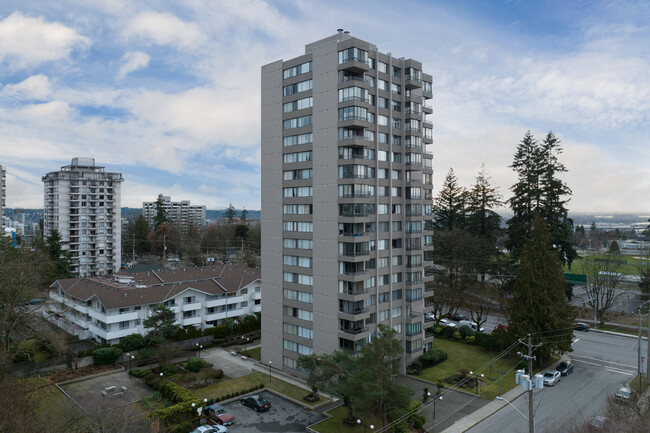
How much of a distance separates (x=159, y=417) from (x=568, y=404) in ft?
119

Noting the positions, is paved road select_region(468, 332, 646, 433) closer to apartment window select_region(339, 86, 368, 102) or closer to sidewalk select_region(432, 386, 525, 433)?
sidewalk select_region(432, 386, 525, 433)

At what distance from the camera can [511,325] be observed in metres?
50.3

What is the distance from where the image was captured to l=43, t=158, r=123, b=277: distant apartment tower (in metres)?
102

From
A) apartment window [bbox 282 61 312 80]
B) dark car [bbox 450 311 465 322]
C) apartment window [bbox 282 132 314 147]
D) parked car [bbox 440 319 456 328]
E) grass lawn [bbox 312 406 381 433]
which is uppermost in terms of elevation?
apartment window [bbox 282 61 312 80]

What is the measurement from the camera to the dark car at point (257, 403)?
38719 mm

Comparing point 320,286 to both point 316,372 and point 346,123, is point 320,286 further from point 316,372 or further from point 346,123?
point 346,123

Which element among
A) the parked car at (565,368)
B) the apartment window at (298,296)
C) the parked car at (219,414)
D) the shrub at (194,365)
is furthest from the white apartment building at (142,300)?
the parked car at (565,368)

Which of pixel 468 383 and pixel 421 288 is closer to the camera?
pixel 468 383

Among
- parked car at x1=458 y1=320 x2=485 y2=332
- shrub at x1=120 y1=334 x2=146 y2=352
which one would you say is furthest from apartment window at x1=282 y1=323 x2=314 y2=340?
parked car at x1=458 y1=320 x2=485 y2=332

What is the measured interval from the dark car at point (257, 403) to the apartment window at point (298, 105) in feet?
97.5

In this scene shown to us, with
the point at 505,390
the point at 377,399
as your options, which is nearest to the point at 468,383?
the point at 505,390

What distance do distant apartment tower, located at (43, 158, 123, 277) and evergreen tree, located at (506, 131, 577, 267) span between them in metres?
92.3

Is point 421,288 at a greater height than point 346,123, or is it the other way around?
point 346,123

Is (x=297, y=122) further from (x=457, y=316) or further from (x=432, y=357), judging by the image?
(x=457, y=316)
